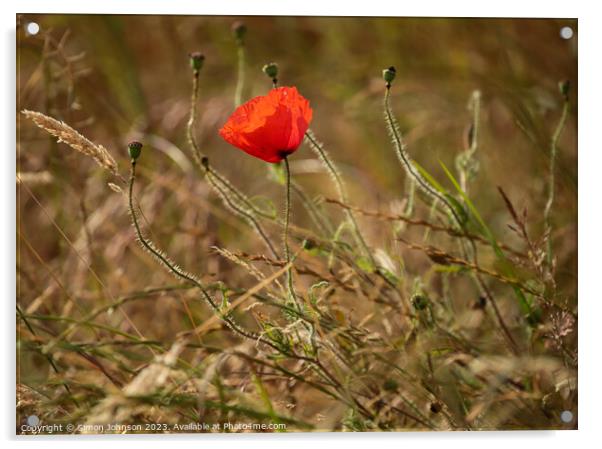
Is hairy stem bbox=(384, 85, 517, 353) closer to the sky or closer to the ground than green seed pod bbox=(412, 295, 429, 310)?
closer to the sky

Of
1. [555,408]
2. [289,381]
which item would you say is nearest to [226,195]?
[289,381]

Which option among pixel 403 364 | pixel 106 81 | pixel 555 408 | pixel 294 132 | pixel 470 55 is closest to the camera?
pixel 294 132

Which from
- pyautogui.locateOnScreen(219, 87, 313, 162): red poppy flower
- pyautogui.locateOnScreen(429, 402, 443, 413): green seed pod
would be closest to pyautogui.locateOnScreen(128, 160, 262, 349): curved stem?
pyautogui.locateOnScreen(219, 87, 313, 162): red poppy flower

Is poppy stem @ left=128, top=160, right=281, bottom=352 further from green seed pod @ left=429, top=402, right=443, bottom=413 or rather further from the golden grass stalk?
green seed pod @ left=429, top=402, right=443, bottom=413

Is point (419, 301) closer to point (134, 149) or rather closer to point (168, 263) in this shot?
point (168, 263)

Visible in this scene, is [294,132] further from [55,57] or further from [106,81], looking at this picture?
[106,81]

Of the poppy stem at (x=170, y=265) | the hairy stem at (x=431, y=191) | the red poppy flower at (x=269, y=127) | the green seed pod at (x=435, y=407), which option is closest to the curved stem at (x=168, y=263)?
the poppy stem at (x=170, y=265)

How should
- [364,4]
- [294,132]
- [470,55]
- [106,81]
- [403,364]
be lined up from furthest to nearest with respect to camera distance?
[106,81]
[470,55]
[364,4]
[403,364]
[294,132]

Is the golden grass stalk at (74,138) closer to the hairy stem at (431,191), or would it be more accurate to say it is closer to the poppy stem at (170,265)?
the poppy stem at (170,265)

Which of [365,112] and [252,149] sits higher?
[365,112]
